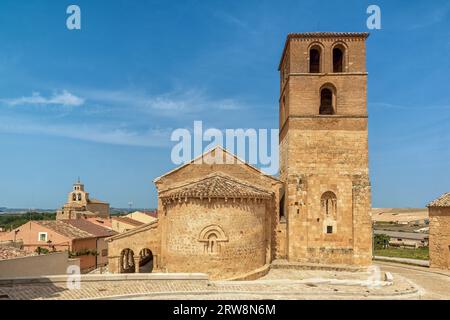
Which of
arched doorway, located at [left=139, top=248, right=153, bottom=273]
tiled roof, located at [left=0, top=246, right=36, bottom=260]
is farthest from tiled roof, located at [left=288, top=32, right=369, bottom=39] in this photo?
tiled roof, located at [left=0, top=246, right=36, bottom=260]

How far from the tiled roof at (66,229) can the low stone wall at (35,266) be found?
7975 millimetres

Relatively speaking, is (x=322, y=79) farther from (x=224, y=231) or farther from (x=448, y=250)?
(x=448, y=250)

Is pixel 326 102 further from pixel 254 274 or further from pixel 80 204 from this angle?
pixel 80 204

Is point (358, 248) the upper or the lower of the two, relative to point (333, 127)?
lower

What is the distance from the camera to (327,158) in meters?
22.1

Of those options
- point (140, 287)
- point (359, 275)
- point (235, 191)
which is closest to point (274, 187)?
point (235, 191)

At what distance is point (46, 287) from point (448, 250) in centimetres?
2409

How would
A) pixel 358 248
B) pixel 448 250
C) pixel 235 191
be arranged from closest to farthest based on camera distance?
pixel 235 191, pixel 358 248, pixel 448 250

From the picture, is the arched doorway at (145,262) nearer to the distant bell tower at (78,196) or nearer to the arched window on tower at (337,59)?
the arched window on tower at (337,59)

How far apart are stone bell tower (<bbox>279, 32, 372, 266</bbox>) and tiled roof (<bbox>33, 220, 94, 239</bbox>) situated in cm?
1578

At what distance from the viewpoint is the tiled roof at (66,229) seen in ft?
90.3

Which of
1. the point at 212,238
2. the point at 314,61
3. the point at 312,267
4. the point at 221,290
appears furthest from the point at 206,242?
the point at 314,61

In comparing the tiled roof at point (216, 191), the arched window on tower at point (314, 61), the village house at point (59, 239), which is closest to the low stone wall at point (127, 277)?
the tiled roof at point (216, 191)

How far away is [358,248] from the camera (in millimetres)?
21391
